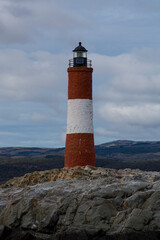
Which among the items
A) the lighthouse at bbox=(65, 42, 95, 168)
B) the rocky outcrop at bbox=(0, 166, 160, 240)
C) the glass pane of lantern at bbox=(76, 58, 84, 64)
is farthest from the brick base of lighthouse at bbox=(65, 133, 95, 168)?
the rocky outcrop at bbox=(0, 166, 160, 240)

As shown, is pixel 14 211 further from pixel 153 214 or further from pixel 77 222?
pixel 153 214

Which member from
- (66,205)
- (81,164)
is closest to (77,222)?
(66,205)

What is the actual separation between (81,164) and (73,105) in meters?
4.32

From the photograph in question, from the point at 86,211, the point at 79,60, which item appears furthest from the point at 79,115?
the point at 86,211

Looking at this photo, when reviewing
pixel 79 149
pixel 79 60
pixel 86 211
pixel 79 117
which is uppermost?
pixel 79 60

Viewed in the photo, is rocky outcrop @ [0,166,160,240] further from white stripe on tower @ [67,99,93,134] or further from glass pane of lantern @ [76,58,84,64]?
glass pane of lantern @ [76,58,84,64]

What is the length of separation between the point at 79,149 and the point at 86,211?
12454 millimetres

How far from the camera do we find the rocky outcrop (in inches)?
845

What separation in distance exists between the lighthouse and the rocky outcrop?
887 centimetres

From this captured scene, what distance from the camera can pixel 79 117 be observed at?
34.1 metres

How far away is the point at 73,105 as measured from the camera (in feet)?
112

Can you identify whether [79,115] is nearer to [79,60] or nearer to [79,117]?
[79,117]

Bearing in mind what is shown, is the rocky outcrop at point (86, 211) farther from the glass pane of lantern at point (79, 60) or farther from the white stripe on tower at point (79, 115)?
the glass pane of lantern at point (79, 60)

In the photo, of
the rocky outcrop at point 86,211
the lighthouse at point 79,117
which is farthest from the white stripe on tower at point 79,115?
the rocky outcrop at point 86,211
